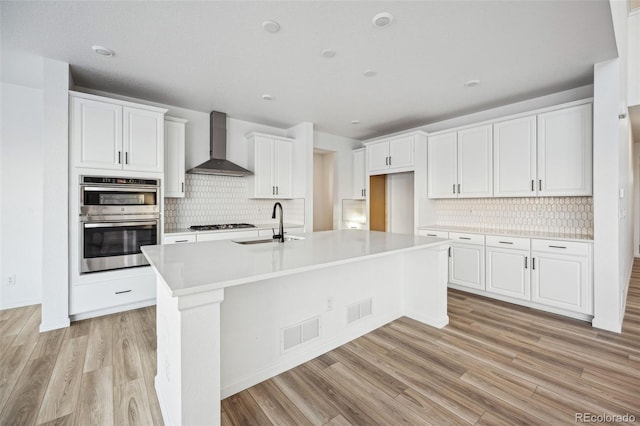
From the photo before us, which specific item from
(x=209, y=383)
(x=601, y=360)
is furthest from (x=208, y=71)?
(x=601, y=360)

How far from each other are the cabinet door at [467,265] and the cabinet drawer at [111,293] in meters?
3.98

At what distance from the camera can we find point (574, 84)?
10.9 ft

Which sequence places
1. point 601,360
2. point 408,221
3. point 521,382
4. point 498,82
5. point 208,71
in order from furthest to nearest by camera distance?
point 408,221 → point 498,82 → point 208,71 → point 601,360 → point 521,382

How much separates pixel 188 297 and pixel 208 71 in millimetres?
2613

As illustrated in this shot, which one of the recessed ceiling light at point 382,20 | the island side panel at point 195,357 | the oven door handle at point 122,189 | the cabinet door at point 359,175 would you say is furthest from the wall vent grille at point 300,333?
the cabinet door at point 359,175

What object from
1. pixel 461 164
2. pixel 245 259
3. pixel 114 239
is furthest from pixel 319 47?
pixel 114 239

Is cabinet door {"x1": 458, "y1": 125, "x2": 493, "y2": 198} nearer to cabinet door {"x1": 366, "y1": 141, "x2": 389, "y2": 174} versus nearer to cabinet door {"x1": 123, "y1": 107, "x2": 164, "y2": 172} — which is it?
cabinet door {"x1": 366, "y1": 141, "x2": 389, "y2": 174}

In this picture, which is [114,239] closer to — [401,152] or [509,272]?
[401,152]

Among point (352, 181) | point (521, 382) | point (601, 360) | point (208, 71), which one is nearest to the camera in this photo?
point (521, 382)

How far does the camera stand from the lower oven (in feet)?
9.96

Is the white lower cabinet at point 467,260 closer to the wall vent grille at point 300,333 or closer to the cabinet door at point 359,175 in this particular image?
the cabinet door at point 359,175

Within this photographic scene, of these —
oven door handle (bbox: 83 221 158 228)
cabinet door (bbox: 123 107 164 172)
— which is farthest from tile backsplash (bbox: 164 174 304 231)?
cabinet door (bbox: 123 107 164 172)

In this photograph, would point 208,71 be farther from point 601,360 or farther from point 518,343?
point 601,360

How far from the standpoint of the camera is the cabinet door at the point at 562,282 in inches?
117
